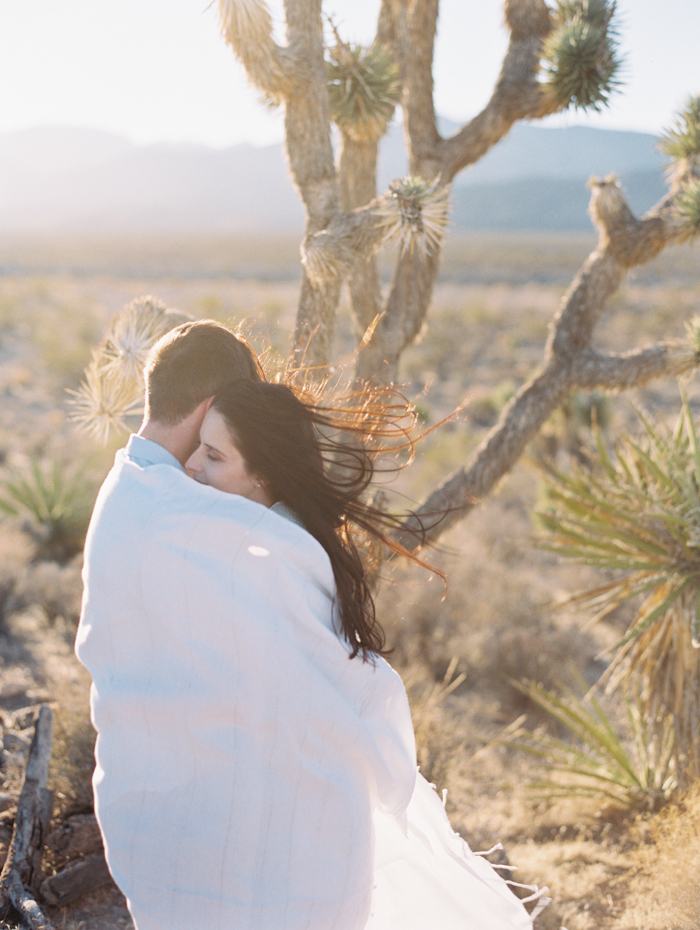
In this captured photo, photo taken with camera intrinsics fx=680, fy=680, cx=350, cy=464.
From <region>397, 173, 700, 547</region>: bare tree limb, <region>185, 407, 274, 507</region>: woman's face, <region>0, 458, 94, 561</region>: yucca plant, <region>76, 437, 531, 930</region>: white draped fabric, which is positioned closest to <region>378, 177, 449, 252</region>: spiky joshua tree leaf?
<region>397, 173, 700, 547</region>: bare tree limb

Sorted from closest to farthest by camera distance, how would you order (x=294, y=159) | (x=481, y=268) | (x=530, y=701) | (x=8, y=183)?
(x=294, y=159) < (x=530, y=701) < (x=481, y=268) < (x=8, y=183)

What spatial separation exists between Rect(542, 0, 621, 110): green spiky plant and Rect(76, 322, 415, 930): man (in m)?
3.99

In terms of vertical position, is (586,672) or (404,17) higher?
(404,17)

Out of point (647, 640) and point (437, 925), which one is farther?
point (647, 640)

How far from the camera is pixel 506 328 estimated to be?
21.7 m

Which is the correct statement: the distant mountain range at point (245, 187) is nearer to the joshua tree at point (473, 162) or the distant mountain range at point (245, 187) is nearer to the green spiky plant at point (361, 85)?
the joshua tree at point (473, 162)

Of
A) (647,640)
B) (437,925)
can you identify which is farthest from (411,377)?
(437,925)

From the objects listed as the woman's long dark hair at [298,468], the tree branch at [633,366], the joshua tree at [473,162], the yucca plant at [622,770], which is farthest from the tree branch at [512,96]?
the yucca plant at [622,770]

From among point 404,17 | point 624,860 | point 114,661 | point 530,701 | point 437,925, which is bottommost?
point 530,701

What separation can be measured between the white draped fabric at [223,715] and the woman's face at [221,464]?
0.12 m

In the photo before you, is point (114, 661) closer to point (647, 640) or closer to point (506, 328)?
point (647, 640)

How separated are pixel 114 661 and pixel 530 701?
5.21 metres

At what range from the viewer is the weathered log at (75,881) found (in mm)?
2721

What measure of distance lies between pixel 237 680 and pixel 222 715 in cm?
10
